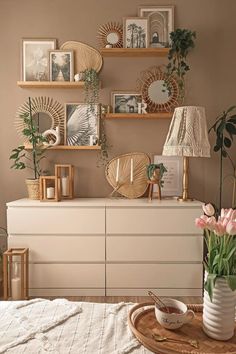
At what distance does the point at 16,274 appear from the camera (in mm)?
2818

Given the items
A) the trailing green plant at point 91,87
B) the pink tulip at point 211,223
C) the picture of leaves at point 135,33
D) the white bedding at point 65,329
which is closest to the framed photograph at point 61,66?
the trailing green plant at point 91,87

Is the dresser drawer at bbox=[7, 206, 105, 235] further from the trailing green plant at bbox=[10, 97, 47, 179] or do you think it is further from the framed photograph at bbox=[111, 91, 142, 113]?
the framed photograph at bbox=[111, 91, 142, 113]

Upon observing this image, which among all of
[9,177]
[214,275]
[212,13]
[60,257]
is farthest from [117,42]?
Answer: [214,275]

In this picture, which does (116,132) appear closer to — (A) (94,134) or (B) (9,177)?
(A) (94,134)

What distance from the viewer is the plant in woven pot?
1078 mm

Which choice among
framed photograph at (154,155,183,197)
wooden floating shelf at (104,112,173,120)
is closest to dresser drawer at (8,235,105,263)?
framed photograph at (154,155,183,197)

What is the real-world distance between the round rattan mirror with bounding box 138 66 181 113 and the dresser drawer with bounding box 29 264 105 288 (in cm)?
157

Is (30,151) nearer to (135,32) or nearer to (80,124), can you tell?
(80,124)

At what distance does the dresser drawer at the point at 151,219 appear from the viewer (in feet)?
9.18

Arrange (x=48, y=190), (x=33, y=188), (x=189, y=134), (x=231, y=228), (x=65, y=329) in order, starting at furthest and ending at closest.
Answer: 1. (x=33, y=188)
2. (x=48, y=190)
3. (x=189, y=134)
4. (x=65, y=329)
5. (x=231, y=228)

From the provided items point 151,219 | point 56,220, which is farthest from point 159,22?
point 56,220

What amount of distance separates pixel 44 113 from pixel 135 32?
3.80ft

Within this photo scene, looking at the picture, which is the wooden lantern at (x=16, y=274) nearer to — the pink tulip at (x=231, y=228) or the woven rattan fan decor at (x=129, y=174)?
the woven rattan fan decor at (x=129, y=174)

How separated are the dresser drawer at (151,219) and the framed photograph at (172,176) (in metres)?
0.45
